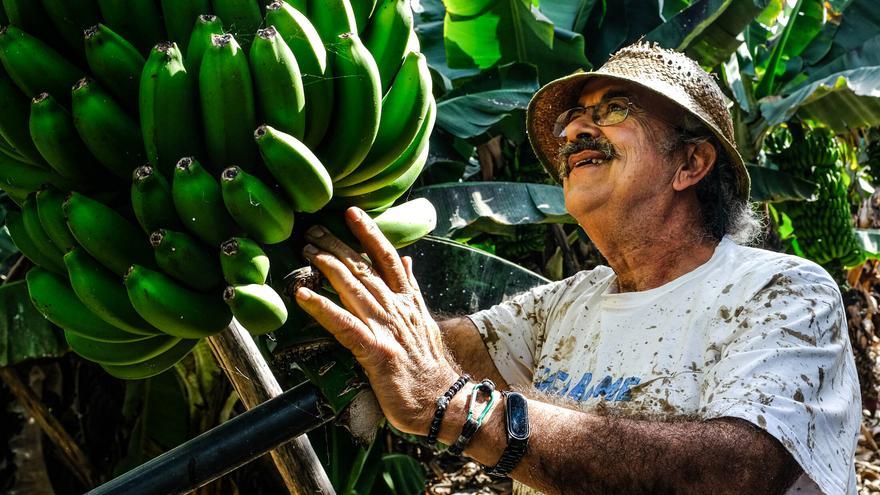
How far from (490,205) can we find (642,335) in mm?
1835

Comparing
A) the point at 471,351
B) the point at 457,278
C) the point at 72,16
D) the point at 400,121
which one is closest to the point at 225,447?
the point at 400,121

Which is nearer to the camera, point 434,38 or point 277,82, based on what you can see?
point 277,82

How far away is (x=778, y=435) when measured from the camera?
1.33 metres

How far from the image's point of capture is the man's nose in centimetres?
202

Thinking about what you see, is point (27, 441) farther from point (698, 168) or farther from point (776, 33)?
point (776, 33)

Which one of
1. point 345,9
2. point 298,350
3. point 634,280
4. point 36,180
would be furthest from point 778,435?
point 36,180

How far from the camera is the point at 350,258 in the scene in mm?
1312

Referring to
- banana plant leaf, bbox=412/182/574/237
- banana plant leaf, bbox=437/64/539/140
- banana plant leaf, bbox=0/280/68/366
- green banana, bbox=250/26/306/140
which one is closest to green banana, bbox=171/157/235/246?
green banana, bbox=250/26/306/140

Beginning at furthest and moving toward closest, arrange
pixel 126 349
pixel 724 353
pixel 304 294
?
pixel 724 353
pixel 126 349
pixel 304 294

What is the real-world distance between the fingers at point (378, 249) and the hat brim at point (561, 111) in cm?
83

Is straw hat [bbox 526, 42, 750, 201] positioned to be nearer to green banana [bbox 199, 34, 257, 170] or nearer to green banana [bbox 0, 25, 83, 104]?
green banana [bbox 199, 34, 257, 170]

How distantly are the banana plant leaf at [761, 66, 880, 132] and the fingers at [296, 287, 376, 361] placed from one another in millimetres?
3545

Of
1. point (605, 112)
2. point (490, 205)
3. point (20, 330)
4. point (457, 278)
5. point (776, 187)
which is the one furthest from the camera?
point (776, 187)

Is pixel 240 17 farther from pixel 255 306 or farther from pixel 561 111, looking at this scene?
pixel 561 111
